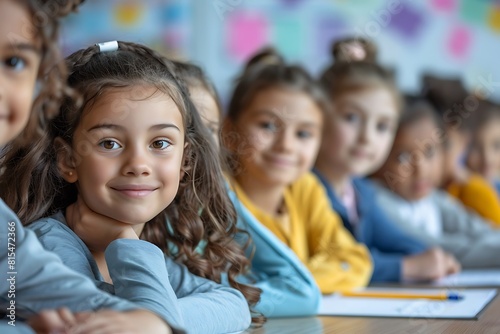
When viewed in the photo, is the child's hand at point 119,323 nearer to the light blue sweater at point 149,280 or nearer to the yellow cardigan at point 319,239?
the light blue sweater at point 149,280

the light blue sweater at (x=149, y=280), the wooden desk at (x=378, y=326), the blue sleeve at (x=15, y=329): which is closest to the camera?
the blue sleeve at (x=15, y=329)

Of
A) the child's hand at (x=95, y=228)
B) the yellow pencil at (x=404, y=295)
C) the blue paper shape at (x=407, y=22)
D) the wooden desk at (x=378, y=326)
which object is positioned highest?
the blue paper shape at (x=407, y=22)

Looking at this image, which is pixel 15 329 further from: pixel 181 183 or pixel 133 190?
pixel 181 183

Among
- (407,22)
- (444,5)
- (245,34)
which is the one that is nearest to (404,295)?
(245,34)

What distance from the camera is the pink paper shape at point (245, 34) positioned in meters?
2.67

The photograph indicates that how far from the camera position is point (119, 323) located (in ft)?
1.78

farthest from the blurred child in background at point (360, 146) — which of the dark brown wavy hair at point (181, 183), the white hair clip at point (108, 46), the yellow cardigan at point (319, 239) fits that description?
the white hair clip at point (108, 46)

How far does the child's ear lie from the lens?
697mm

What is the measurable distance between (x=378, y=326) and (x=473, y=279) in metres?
0.61

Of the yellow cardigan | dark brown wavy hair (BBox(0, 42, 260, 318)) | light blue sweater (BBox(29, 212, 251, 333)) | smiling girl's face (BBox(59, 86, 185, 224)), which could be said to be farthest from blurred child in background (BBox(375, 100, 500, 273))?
smiling girl's face (BBox(59, 86, 185, 224))

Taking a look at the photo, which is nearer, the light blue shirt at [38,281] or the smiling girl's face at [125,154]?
the light blue shirt at [38,281]

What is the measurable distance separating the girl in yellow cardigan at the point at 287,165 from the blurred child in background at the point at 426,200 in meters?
0.41

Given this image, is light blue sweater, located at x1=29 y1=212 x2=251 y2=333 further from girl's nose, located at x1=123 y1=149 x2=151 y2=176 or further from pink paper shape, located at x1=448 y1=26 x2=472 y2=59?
pink paper shape, located at x1=448 y1=26 x2=472 y2=59

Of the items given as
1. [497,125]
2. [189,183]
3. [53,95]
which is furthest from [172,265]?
[497,125]
